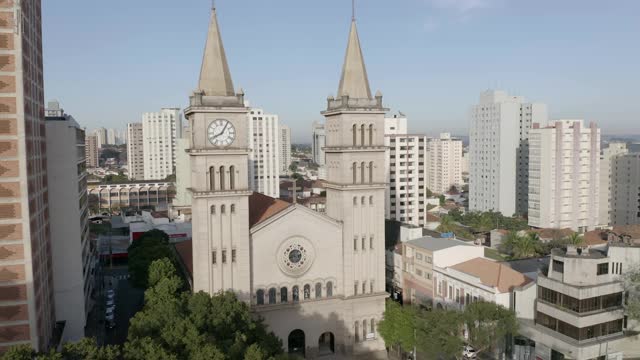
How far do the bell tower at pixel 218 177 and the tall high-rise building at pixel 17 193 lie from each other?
11656 millimetres

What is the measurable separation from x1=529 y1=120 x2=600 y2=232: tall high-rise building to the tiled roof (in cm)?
6167

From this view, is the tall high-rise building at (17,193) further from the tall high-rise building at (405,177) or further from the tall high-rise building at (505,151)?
the tall high-rise building at (505,151)

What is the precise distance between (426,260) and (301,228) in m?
17.3

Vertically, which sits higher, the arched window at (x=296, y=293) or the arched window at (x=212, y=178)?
the arched window at (x=212, y=178)

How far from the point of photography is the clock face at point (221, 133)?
44.5 meters

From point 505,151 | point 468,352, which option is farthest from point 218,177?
point 505,151

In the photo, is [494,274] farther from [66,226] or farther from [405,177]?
[405,177]

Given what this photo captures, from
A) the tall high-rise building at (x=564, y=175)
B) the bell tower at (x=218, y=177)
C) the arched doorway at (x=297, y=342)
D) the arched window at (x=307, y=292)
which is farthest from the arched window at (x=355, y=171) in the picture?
the tall high-rise building at (x=564, y=175)

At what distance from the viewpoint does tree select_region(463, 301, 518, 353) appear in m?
43.3

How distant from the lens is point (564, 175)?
110438 mm

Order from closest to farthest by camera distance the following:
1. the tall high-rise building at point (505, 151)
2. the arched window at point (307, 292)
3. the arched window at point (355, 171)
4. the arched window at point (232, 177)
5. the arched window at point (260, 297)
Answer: the arched window at point (232, 177) < the arched window at point (260, 297) < the arched window at point (307, 292) < the arched window at point (355, 171) < the tall high-rise building at point (505, 151)

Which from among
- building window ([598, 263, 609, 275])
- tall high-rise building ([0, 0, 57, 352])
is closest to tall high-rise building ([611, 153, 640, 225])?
building window ([598, 263, 609, 275])

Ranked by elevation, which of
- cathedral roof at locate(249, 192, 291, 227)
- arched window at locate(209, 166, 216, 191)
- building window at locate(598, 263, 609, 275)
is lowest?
building window at locate(598, 263, 609, 275)

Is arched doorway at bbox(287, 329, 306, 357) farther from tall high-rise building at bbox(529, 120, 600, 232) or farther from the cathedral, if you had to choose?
tall high-rise building at bbox(529, 120, 600, 232)
